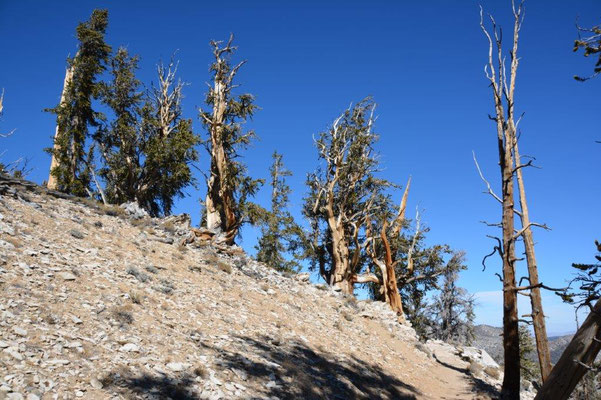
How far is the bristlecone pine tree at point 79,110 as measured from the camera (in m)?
19.8

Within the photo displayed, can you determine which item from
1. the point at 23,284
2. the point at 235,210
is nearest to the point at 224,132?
the point at 235,210

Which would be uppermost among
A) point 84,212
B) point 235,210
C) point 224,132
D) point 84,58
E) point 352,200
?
point 84,58

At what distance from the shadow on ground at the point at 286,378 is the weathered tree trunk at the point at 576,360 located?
3.90 meters

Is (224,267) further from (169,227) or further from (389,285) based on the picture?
(389,285)

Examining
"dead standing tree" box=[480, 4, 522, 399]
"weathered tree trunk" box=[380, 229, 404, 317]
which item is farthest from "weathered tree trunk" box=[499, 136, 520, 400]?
"weathered tree trunk" box=[380, 229, 404, 317]

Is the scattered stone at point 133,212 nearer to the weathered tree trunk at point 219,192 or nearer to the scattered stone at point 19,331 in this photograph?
the weathered tree trunk at point 219,192

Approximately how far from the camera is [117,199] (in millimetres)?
22203

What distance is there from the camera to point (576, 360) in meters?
3.91

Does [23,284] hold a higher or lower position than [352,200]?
lower

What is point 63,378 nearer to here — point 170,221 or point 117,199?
point 170,221

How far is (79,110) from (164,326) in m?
19.0

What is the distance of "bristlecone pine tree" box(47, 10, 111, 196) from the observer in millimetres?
19781

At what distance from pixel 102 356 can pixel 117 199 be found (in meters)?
19.0

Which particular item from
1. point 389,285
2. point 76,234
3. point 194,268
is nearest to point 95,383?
point 76,234
